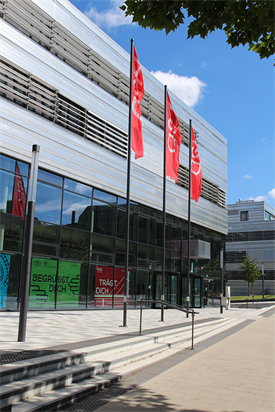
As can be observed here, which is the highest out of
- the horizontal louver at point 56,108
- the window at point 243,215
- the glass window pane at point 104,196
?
the window at point 243,215

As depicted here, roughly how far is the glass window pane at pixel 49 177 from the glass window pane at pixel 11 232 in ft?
8.18

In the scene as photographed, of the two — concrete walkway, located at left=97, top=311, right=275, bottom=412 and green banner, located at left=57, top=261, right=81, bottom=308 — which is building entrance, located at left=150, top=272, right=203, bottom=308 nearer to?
green banner, located at left=57, top=261, right=81, bottom=308

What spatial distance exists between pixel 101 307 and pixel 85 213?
543 cm

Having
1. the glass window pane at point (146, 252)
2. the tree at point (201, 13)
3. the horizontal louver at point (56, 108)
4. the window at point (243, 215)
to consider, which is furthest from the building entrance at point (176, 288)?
the window at point (243, 215)

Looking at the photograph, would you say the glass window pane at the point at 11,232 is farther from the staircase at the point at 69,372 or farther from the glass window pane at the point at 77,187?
the staircase at the point at 69,372

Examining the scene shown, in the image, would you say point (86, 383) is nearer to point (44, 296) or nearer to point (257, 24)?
point (257, 24)

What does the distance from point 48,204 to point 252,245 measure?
228 ft

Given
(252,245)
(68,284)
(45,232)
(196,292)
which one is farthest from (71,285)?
(252,245)

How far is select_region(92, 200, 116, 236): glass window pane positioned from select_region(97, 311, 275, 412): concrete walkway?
39.9 feet

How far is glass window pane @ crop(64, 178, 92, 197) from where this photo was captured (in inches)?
781

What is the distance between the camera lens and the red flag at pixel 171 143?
721 inches

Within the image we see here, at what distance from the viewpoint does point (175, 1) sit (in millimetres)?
5816

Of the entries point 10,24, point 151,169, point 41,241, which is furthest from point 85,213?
point 10,24

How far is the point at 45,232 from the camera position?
18234 millimetres
